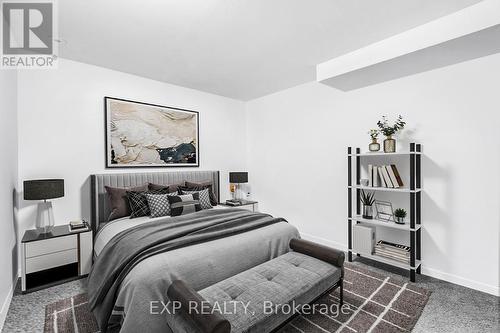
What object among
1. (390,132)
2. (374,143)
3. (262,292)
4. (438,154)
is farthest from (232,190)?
(438,154)

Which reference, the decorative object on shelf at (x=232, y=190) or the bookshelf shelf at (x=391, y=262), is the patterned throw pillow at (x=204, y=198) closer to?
the decorative object on shelf at (x=232, y=190)

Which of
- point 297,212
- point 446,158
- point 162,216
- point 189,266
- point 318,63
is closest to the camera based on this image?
point 189,266

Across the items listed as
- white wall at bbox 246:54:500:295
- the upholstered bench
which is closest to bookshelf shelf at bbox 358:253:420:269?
white wall at bbox 246:54:500:295

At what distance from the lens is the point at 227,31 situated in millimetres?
2510

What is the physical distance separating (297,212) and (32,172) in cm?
377

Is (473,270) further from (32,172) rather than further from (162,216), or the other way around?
(32,172)

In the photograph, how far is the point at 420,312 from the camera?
219cm

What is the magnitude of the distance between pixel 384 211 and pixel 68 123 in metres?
4.28

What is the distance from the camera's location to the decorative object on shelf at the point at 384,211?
3.22 m

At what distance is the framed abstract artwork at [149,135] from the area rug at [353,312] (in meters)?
1.88

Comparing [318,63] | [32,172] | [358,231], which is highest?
[318,63]

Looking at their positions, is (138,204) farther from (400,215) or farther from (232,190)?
(400,215)

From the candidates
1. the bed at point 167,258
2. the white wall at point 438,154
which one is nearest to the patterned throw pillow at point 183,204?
the bed at point 167,258

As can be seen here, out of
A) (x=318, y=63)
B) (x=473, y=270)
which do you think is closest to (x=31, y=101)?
(x=318, y=63)
